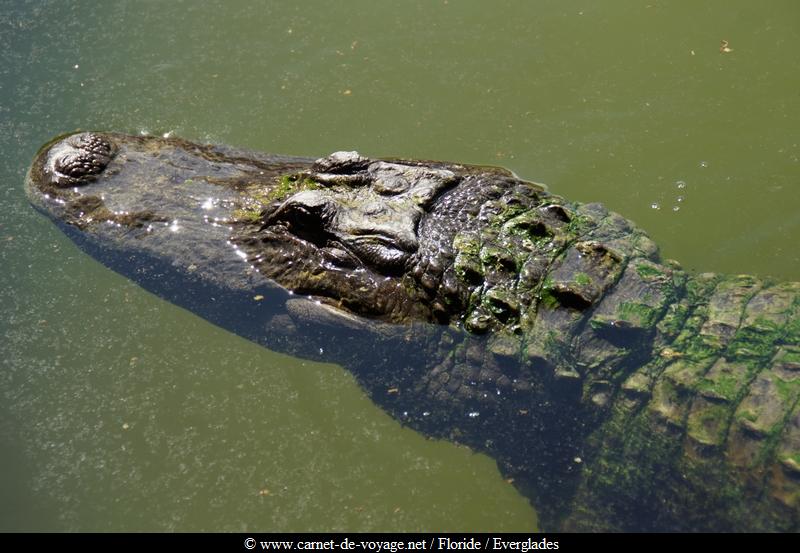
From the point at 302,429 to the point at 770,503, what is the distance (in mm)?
2604

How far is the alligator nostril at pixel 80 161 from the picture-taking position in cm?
459

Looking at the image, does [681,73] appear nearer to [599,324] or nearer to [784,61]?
[784,61]

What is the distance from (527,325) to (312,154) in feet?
8.84

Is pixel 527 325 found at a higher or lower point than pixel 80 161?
higher

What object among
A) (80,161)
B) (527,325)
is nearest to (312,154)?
(80,161)

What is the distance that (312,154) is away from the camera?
5.51m

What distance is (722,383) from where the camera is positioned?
335 centimetres

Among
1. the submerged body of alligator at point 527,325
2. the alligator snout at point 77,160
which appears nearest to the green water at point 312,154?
the submerged body of alligator at point 527,325

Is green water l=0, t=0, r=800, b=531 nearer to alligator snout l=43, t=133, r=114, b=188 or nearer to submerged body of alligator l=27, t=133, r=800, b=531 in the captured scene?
submerged body of alligator l=27, t=133, r=800, b=531

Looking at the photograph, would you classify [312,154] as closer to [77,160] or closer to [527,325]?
[77,160]

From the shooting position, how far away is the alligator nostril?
4594 millimetres

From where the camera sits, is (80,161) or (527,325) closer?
(527,325)

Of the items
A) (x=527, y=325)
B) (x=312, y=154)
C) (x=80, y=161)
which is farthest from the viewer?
(x=312, y=154)

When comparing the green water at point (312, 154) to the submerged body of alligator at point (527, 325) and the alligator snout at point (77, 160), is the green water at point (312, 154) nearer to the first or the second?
the submerged body of alligator at point (527, 325)
